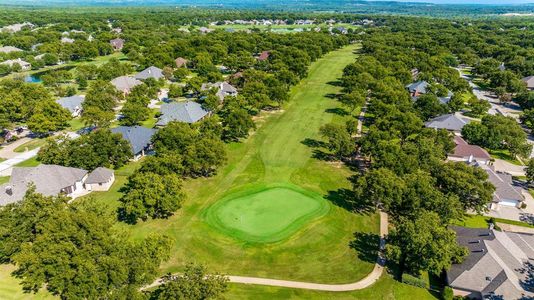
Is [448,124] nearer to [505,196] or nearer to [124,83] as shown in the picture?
[505,196]

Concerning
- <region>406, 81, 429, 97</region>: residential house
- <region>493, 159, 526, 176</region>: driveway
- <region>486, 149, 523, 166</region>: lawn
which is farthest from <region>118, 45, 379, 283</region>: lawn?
<region>406, 81, 429, 97</region>: residential house

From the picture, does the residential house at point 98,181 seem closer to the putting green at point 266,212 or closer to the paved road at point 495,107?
the putting green at point 266,212

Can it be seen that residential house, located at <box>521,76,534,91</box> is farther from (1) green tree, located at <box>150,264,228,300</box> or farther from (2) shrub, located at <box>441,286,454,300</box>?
(1) green tree, located at <box>150,264,228,300</box>

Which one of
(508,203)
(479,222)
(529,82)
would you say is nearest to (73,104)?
(479,222)

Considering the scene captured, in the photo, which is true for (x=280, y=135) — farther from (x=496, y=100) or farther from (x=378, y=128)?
(x=496, y=100)

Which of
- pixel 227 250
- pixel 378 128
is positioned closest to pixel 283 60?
pixel 378 128

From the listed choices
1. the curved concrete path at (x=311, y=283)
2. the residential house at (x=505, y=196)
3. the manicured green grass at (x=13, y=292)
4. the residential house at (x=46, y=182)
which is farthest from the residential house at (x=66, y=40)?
the residential house at (x=505, y=196)
